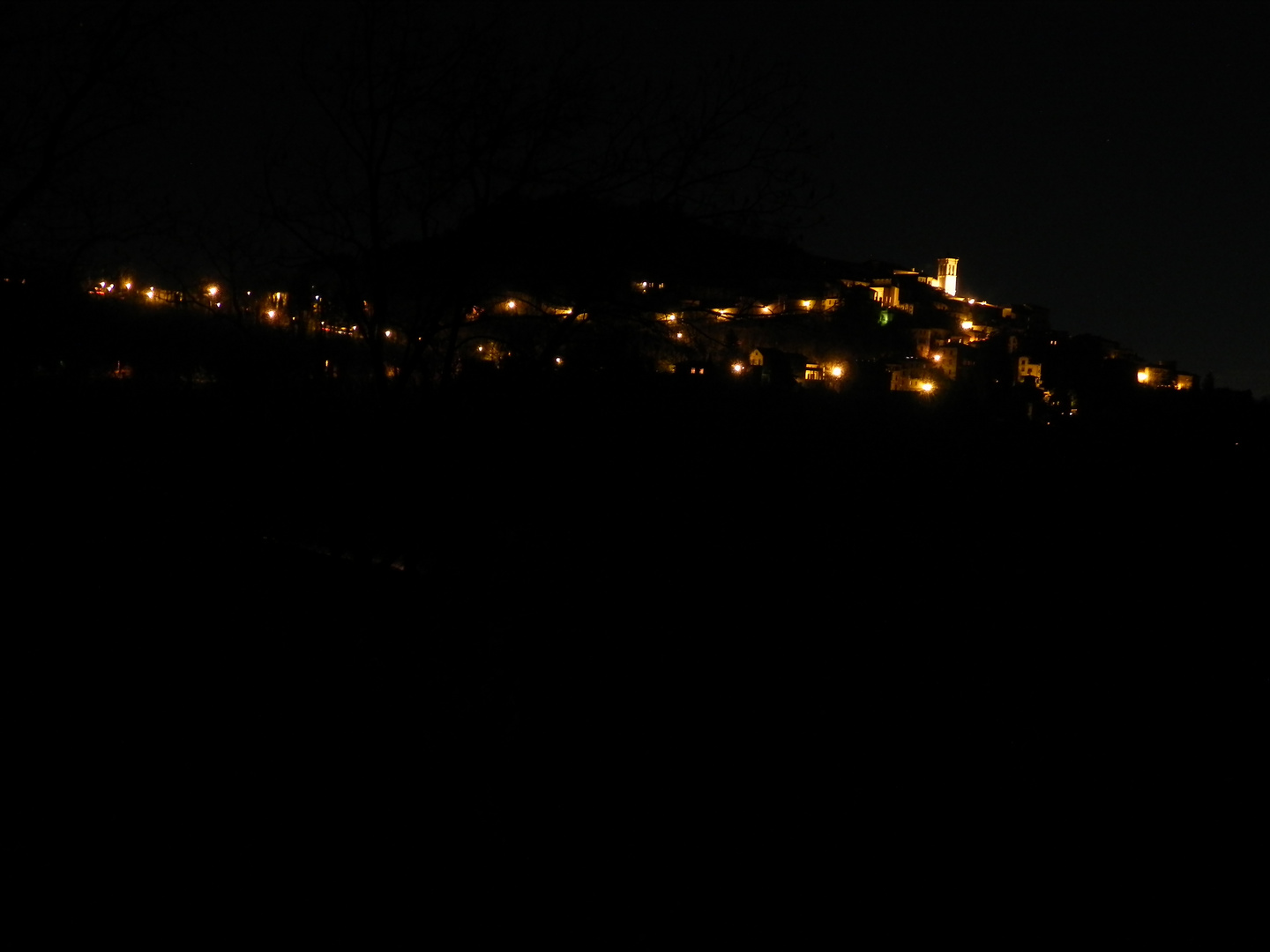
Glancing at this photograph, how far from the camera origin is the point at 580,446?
28.5ft

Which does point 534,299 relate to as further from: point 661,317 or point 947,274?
point 947,274

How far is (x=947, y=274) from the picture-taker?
176 ft

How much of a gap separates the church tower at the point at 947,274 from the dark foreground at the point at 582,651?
46.7 m

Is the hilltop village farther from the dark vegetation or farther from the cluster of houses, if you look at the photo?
the dark vegetation

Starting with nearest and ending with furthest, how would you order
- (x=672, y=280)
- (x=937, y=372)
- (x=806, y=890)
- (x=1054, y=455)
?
1. (x=806, y=890)
2. (x=672, y=280)
3. (x=1054, y=455)
4. (x=937, y=372)

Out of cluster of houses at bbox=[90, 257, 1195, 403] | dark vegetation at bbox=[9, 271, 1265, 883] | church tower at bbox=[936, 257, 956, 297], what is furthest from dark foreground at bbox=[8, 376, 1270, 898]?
church tower at bbox=[936, 257, 956, 297]

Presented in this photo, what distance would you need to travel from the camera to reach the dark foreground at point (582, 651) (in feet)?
Result: 12.2

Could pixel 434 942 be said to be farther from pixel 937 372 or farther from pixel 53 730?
pixel 937 372

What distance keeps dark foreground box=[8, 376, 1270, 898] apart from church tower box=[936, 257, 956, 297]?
46.7m

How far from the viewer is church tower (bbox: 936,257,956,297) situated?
53.2m

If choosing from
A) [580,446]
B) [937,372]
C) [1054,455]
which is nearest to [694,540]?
[580,446]

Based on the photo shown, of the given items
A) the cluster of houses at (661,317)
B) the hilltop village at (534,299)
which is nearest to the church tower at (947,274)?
the cluster of houses at (661,317)

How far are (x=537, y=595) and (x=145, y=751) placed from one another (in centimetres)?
217

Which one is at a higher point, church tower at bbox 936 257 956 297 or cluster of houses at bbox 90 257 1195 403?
church tower at bbox 936 257 956 297
